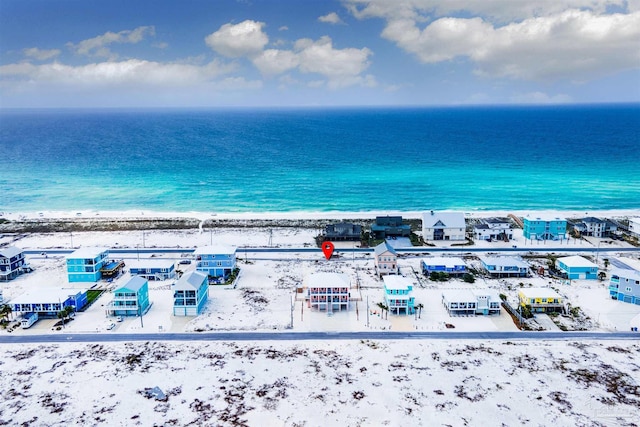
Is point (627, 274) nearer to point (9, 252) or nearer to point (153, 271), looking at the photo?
point (153, 271)

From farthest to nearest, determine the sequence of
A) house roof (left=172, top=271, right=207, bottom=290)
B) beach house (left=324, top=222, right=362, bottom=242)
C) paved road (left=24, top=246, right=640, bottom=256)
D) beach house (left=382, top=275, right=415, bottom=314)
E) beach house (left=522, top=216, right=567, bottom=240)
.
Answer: beach house (left=324, top=222, right=362, bottom=242), beach house (left=522, top=216, right=567, bottom=240), paved road (left=24, top=246, right=640, bottom=256), beach house (left=382, top=275, right=415, bottom=314), house roof (left=172, top=271, right=207, bottom=290)

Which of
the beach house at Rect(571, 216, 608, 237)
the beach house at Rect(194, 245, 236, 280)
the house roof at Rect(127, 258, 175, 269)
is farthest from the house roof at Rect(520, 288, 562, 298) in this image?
the house roof at Rect(127, 258, 175, 269)

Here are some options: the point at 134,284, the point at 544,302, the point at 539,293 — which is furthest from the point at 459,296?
the point at 134,284

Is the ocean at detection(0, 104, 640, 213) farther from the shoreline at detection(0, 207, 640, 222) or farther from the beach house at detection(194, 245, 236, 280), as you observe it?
the beach house at detection(194, 245, 236, 280)

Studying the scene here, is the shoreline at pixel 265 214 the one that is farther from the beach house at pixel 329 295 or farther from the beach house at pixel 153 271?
the beach house at pixel 329 295

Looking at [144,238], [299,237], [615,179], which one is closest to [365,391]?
[299,237]

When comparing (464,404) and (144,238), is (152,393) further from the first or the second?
(144,238)
